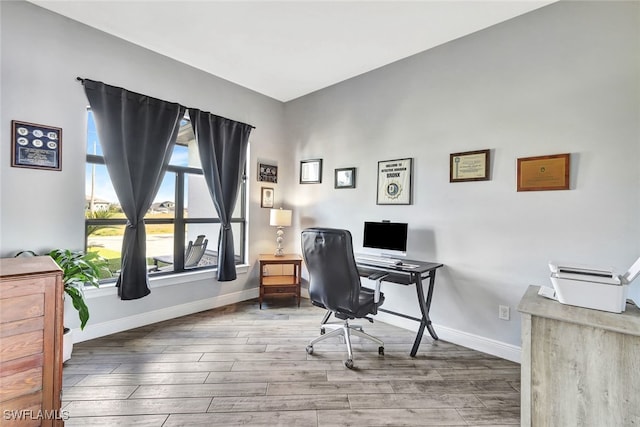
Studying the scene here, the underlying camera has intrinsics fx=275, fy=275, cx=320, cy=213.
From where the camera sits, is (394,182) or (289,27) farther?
(394,182)

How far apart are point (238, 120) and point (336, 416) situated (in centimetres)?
334

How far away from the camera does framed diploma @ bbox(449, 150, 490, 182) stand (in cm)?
243

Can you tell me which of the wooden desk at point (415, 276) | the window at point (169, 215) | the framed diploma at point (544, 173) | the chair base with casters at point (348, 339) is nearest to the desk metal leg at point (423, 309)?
the wooden desk at point (415, 276)

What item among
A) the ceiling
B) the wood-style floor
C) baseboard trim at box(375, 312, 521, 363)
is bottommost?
the wood-style floor

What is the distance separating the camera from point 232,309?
11.1 ft

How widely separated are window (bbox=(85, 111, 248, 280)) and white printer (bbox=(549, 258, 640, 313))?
10.9ft

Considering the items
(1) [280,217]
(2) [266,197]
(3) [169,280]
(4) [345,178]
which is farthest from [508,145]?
(3) [169,280]

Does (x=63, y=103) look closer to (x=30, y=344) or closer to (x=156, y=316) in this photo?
(x=30, y=344)

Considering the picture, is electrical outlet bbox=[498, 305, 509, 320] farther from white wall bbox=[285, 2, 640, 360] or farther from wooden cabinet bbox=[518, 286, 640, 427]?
wooden cabinet bbox=[518, 286, 640, 427]

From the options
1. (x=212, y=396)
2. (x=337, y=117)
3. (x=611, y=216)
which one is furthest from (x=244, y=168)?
(x=611, y=216)

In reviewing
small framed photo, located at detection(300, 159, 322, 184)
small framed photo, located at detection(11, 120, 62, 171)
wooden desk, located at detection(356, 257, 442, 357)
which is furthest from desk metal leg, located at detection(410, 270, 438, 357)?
small framed photo, located at detection(11, 120, 62, 171)

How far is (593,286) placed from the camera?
1405 millimetres

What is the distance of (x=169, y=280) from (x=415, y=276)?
2578 millimetres

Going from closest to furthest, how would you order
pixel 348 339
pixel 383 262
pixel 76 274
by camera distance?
pixel 76 274 → pixel 348 339 → pixel 383 262
